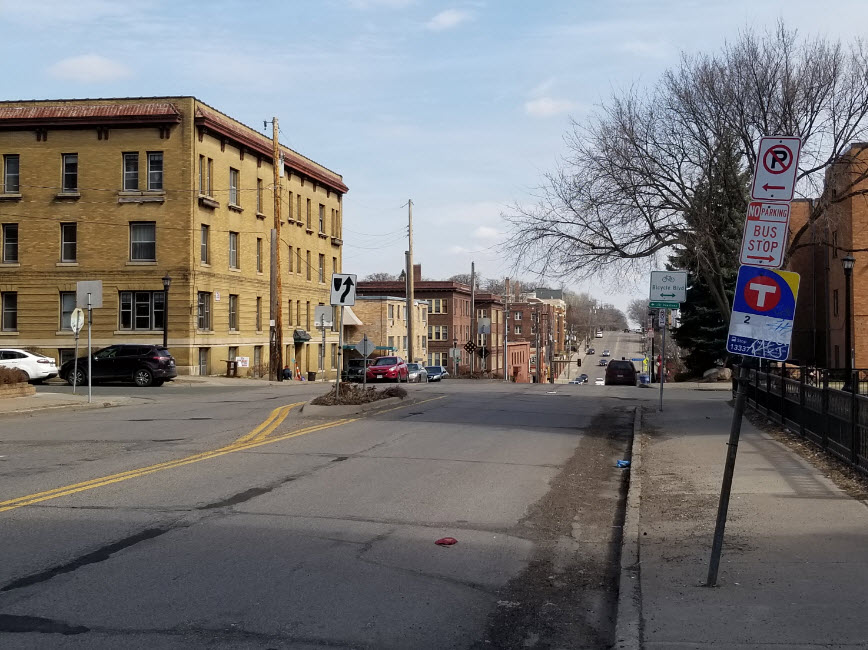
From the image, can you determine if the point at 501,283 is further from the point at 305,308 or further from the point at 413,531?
the point at 413,531

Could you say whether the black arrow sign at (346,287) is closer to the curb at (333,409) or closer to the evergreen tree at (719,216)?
the curb at (333,409)

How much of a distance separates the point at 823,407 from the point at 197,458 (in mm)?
9142

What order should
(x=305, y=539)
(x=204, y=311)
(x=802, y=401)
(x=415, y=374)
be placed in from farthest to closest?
(x=415, y=374), (x=204, y=311), (x=802, y=401), (x=305, y=539)

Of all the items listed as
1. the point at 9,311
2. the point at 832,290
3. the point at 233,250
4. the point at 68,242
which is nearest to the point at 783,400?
the point at 233,250

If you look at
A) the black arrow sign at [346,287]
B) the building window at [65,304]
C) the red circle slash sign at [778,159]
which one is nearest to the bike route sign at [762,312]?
the red circle slash sign at [778,159]

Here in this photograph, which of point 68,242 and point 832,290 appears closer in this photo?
point 68,242

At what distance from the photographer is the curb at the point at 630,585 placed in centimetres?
556

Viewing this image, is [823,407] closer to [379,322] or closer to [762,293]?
[762,293]

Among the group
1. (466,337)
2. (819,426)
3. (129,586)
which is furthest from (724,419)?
(466,337)

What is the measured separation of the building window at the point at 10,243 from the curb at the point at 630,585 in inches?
1526

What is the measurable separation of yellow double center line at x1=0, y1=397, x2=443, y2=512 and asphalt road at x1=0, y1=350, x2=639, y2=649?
0.21 ft

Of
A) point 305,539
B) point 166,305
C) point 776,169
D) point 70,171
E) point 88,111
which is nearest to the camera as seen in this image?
point 776,169

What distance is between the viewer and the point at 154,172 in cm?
4216

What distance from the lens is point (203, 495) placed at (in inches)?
400
